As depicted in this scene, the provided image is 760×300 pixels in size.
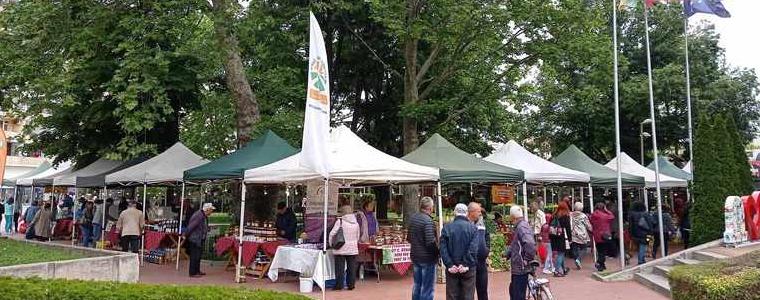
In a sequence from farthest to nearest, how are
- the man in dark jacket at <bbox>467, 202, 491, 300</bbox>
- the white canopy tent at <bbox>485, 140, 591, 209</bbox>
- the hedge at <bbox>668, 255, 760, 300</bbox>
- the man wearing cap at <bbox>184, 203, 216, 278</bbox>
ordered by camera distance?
the white canopy tent at <bbox>485, 140, 591, 209</bbox> < the man wearing cap at <bbox>184, 203, 216, 278</bbox> < the man in dark jacket at <bbox>467, 202, 491, 300</bbox> < the hedge at <bbox>668, 255, 760, 300</bbox>

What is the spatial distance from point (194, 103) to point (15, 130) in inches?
1579

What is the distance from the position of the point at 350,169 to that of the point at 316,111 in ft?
7.19

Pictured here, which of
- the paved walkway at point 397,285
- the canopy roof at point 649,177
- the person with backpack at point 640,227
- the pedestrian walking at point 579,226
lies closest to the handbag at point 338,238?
the paved walkway at point 397,285

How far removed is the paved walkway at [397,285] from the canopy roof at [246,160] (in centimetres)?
211

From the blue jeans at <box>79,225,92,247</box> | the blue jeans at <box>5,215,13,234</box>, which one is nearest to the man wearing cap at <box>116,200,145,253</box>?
the blue jeans at <box>79,225,92,247</box>

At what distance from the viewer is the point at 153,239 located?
1573 cm

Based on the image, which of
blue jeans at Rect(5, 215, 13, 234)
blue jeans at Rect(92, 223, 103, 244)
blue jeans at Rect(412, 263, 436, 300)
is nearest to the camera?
blue jeans at Rect(412, 263, 436, 300)

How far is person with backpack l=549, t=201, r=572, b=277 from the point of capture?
12867 millimetres

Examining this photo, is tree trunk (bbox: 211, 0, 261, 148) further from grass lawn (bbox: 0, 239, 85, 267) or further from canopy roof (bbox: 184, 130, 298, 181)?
grass lawn (bbox: 0, 239, 85, 267)

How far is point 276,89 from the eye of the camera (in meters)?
20.5

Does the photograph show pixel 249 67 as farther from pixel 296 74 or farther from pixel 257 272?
pixel 257 272

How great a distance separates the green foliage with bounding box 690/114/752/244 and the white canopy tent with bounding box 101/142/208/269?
12507 mm

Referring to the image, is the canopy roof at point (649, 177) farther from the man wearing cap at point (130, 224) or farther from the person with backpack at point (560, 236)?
the man wearing cap at point (130, 224)

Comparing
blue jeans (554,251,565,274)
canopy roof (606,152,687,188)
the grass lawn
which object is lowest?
blue jeans (554,251,565,274)
